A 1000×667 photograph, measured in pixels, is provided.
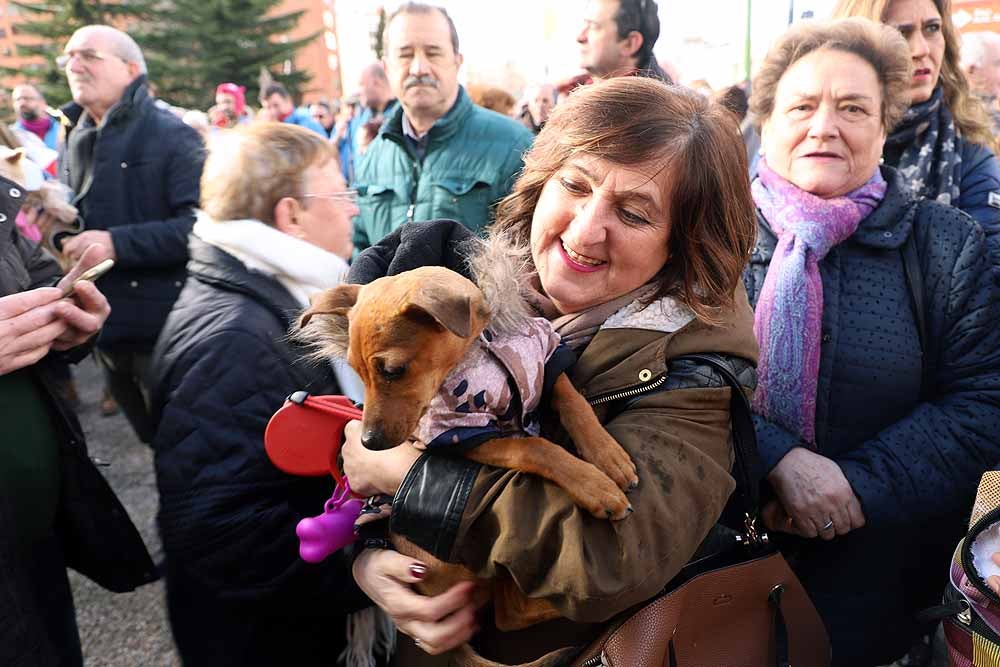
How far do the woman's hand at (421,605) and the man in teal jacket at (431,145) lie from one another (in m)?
2.35

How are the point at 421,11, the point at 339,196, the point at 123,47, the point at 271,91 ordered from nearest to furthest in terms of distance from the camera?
1. the point at 339,196
2. the point at 421,11
3. the point at 123,47
4. the point at 271,91

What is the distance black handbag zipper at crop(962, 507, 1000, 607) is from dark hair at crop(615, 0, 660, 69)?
3181 millimetres

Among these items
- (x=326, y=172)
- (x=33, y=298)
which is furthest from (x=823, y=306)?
(x=33, y=298)

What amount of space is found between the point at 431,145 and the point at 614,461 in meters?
3.01

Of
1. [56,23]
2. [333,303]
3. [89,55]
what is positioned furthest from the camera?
[56,23]

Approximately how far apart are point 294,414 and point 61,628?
50.3 inches

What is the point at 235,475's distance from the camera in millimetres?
1851

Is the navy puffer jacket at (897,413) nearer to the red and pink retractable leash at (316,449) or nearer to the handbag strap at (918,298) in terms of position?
the handbag strap at (918,298)

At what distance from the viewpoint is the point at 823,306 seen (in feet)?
6.69

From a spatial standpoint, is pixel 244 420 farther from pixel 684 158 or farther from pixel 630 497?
pixel 684 158

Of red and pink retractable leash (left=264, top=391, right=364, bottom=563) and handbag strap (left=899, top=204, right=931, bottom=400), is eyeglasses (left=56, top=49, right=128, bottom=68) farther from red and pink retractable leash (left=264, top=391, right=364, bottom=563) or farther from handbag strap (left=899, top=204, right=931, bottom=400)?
handbag strap (left=899, top=204, right=931, bottom=400)

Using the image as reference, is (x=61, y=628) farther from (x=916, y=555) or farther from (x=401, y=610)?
(x=916, y=555)

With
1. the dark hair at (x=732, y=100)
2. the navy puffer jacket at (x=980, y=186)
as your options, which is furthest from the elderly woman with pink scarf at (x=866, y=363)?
the navy puffer jacket at (x=980, y=186)

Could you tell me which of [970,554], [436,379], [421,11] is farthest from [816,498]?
[421,11]
